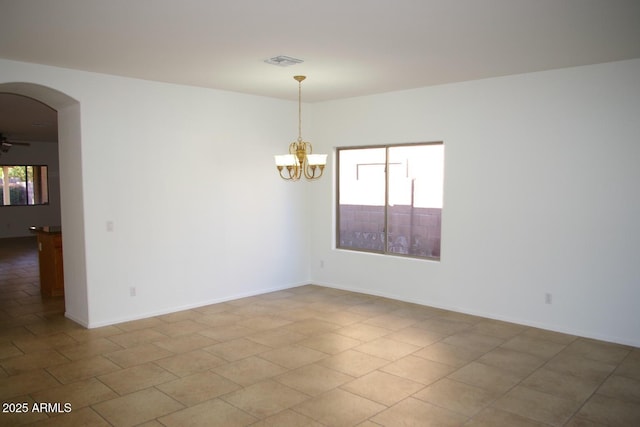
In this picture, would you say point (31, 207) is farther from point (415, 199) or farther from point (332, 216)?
point (415, 199)

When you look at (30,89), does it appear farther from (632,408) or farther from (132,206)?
(632,408)

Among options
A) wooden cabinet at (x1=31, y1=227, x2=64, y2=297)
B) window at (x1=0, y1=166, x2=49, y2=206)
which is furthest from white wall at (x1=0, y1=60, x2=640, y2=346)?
window at (x1=0, y1=166, x2=49, y2=206)

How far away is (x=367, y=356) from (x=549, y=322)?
208cm

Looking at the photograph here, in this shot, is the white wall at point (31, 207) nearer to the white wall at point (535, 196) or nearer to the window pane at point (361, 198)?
the window pane at point (361, 198)

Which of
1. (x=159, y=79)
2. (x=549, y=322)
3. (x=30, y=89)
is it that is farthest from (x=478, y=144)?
(x=30, y=89)

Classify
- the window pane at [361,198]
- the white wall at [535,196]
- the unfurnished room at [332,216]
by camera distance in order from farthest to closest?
the window pane at [361,198]
the white wall at [535,196]
the unfurnished room at [332,216]

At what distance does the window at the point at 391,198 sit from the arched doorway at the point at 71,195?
3455mm

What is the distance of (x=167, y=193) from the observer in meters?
5.48

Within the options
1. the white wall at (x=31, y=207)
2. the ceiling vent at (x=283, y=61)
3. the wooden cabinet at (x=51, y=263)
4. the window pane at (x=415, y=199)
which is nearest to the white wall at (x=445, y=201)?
the window pane at (x=415, y=199)

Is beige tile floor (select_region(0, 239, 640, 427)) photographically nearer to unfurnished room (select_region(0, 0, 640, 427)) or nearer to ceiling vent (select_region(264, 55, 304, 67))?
unfurnished room (select_region(0, 0, 640, 427))

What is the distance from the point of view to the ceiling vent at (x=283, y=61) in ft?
13.8

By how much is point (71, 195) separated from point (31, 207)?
31.3ft

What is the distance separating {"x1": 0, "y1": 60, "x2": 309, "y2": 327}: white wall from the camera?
16.1 feet

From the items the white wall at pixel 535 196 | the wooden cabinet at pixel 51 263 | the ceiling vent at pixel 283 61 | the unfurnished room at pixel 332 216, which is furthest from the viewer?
the wooden cabinet at pixel 51 263
